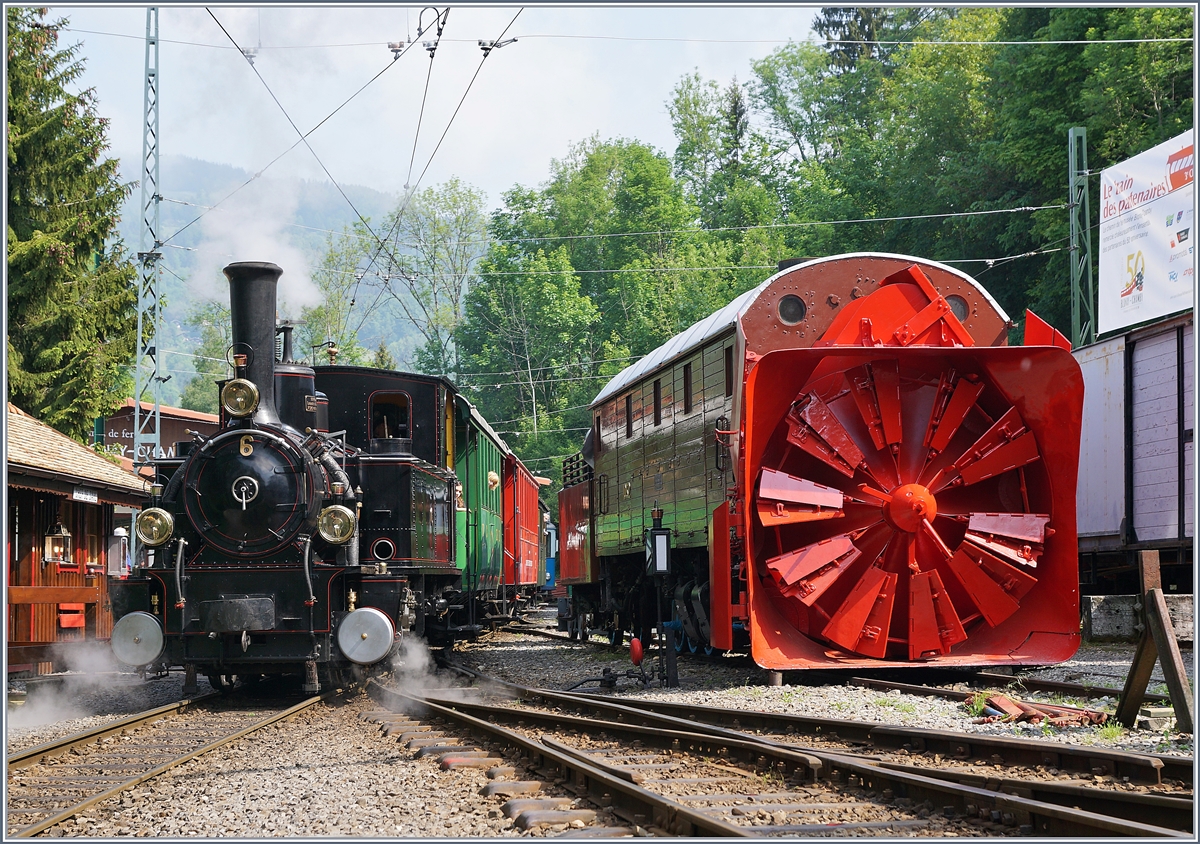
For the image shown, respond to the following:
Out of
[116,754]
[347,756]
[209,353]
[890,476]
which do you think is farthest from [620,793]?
[209,353]

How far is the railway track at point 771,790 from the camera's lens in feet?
16.4

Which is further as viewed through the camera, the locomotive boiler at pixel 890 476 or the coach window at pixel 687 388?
the coach window at pixel 687 388

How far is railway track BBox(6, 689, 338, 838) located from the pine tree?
13.5 m

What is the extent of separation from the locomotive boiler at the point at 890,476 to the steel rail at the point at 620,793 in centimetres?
296

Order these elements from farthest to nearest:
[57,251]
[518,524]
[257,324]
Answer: [518,524], [57,251], [257,324]

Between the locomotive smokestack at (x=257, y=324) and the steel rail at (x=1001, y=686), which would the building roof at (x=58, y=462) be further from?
the steel rail at (x=1001, y=686)

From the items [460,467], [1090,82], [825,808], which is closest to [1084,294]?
[1090,82]

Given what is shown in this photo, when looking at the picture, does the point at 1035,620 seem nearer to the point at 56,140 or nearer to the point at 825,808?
the point at 825,808

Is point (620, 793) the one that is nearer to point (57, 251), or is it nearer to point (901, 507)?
point (901, 507)

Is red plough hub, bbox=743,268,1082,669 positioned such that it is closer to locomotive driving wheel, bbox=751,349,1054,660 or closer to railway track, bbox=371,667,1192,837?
locomotive driving wheel, bbox=751,349,1054,660

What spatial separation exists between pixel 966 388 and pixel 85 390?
18.0 meters

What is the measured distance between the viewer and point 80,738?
27.0 ft

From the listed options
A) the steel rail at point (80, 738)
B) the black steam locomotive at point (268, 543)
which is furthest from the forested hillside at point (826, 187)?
the steel rail at point (80, 738)

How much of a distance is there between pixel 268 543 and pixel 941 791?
6883 millimetres
